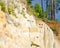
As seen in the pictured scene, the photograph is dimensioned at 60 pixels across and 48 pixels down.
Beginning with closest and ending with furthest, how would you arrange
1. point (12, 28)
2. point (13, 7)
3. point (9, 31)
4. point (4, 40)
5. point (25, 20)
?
point (4, 40)
point (9, 31)
point (12, 28)
point (13, 7)
point (25, 20)

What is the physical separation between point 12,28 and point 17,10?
192 centimetres

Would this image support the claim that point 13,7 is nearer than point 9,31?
No

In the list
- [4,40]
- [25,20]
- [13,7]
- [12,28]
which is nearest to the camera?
[4,40]

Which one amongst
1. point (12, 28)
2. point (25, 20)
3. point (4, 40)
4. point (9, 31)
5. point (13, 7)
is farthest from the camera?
point (25, 20)

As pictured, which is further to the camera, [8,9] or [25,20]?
[25,20]

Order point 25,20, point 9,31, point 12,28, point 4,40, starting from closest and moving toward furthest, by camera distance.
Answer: point 4,40 → point 9,31 → point 12,28 → point 25,20

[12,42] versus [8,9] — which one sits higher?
[8,9]

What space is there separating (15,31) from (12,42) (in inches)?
41.4

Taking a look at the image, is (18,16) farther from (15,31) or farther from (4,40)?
(4,40)

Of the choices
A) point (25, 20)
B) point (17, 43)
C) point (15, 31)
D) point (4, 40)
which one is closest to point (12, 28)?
point (15, 31)

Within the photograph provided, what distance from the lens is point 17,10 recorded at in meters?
11.8

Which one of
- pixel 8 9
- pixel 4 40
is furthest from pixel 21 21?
pixel 4 40

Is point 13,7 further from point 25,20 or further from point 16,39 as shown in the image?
point 16,39

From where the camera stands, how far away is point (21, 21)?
11.5 metres
